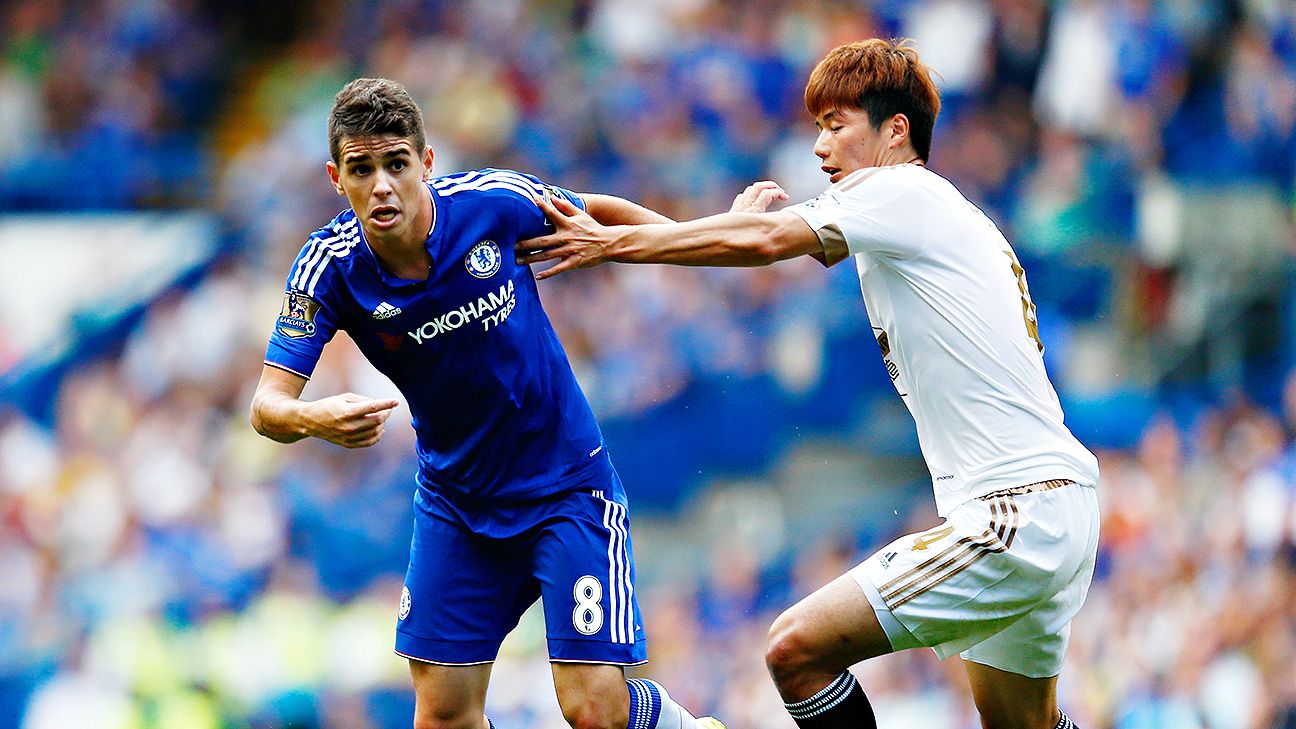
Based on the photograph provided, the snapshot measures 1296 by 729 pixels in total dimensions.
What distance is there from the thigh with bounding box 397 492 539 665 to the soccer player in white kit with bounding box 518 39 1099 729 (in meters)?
0.91

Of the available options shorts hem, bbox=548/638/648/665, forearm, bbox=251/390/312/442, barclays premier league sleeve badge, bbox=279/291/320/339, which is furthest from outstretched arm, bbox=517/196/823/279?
shorts hem, bbox=548/638/648/665

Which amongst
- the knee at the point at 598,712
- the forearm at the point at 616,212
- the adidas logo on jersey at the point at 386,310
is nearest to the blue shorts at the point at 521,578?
the knee at the point at 598,712

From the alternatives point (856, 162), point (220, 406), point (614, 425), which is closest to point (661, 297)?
point (614, 425)

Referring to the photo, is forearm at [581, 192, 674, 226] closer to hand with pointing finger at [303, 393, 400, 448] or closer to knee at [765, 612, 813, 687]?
hand with pointing finger at [303, 393, 400, 448]

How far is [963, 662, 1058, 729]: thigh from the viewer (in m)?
4.71

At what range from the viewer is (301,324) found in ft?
15.0

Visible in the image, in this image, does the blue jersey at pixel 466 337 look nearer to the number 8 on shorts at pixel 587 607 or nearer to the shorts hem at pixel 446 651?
the number 8 on shorts at pixel 587 607

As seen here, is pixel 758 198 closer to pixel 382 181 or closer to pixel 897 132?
pixel 897 132

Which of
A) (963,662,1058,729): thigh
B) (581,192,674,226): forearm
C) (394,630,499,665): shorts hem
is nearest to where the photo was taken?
(963,662,1058,729): thigh

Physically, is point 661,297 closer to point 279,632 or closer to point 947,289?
point 279,632

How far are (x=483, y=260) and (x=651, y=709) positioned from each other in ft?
4.87

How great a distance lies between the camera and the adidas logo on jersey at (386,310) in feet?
15.1

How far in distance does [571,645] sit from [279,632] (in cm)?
629

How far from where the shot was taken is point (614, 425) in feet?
35.8
